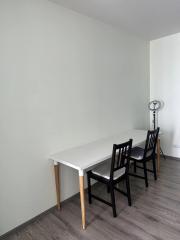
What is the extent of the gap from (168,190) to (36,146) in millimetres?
2094

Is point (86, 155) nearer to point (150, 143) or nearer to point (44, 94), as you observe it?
point (44, 94)

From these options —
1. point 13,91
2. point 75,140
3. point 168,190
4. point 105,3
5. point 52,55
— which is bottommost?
point 168,190

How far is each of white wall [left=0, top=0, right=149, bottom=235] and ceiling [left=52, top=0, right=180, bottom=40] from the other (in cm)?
15

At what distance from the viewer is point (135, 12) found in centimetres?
255

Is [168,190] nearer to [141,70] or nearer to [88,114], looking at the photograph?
[88,114]

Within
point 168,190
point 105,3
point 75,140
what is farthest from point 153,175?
point 105,3

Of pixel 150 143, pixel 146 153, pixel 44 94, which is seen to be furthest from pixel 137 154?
pixel 44 94

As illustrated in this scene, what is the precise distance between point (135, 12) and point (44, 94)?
179cm

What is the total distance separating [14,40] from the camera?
187cm

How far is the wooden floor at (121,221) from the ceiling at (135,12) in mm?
2656

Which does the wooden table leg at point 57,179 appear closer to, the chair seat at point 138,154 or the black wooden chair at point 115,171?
the black wooden chair at point 115,171

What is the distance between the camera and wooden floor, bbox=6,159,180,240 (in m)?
1.89

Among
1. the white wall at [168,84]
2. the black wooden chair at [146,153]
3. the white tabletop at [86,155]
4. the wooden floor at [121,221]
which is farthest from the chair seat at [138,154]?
the white wall at [168,84]

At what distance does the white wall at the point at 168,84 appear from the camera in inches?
146
